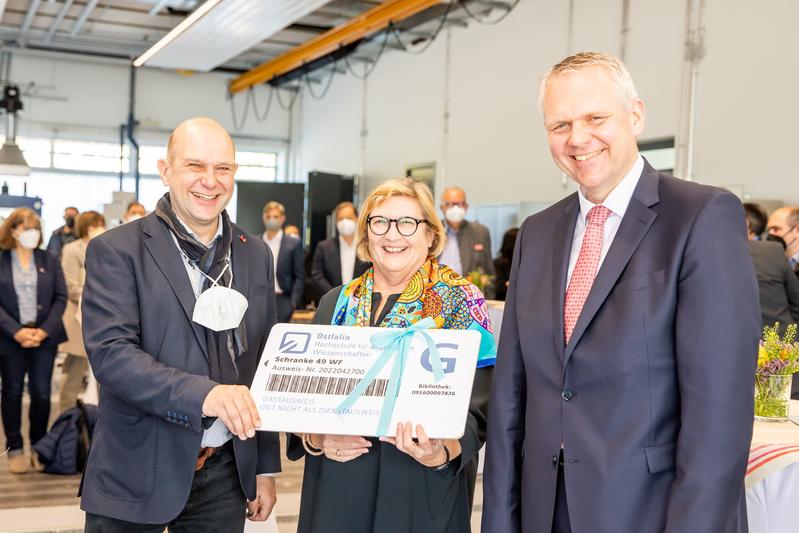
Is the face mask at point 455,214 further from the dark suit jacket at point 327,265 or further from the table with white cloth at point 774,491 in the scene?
the table with white cloth at point 774,491

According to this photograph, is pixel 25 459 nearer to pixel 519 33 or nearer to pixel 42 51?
pixel 519 33

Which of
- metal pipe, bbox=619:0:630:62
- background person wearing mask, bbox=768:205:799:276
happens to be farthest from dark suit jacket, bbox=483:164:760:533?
metal pipe, bbox=619:0:630:62

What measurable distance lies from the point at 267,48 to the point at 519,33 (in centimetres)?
595

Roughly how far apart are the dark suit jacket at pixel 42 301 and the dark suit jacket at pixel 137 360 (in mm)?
3719

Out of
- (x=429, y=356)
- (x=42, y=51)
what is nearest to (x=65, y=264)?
(x=429, y=356)

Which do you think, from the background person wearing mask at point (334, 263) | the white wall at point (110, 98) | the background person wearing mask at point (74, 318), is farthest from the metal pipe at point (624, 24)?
the white wall at point (110, 98)

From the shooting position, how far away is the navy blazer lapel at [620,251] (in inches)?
63.5

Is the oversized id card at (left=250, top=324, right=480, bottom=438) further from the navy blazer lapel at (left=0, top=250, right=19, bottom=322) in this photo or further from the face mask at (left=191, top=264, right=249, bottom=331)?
the navy blazer lapel at (left=0, top=250, right=19, bottom=322)

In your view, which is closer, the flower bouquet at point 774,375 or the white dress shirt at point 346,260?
the flower bouquet at point 774,375

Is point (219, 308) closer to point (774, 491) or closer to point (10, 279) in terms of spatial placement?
point (774, 491)

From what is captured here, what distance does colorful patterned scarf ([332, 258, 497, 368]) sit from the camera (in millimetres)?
2197

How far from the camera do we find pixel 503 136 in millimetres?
10367

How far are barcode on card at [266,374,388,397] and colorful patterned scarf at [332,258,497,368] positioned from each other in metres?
0.24

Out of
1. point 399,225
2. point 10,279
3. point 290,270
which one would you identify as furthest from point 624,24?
point 399,225
